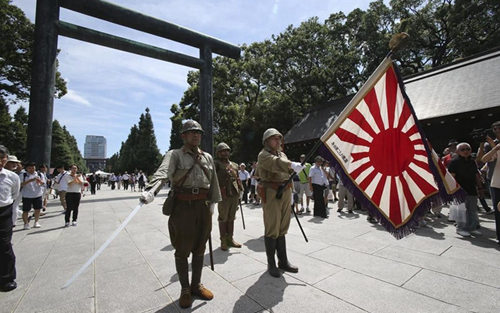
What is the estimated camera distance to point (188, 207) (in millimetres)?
2857

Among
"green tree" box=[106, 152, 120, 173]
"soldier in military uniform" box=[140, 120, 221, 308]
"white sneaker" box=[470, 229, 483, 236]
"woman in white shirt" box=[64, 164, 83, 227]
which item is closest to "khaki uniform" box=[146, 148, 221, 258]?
"soldier in military uniform" box=[140, 120, 221, 308]

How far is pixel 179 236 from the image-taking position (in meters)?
2.80

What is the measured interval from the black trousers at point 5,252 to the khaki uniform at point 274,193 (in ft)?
11.9

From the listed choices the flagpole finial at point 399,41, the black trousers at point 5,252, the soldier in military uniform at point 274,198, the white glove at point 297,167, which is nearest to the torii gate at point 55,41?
the black trousers at point 5,252

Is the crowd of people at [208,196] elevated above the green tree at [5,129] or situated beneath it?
situated beneath

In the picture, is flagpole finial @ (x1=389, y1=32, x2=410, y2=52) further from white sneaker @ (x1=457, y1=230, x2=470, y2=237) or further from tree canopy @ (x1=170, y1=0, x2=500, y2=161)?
tree canopy @ (x1=170, y1=0, x2=500, y2=161)

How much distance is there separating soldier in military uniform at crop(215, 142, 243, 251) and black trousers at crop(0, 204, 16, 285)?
3.14 meters

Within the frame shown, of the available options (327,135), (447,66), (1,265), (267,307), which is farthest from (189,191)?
(447,66)

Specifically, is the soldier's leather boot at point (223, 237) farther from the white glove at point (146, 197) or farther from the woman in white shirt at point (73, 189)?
the woman in white shirt at point (73, 189)

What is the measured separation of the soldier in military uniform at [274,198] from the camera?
3441 mm

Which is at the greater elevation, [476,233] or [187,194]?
[187,194]

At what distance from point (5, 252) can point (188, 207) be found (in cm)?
287

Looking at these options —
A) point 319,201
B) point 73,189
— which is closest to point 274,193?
point 319,201

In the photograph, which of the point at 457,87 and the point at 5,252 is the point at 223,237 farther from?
the point at 457,87
